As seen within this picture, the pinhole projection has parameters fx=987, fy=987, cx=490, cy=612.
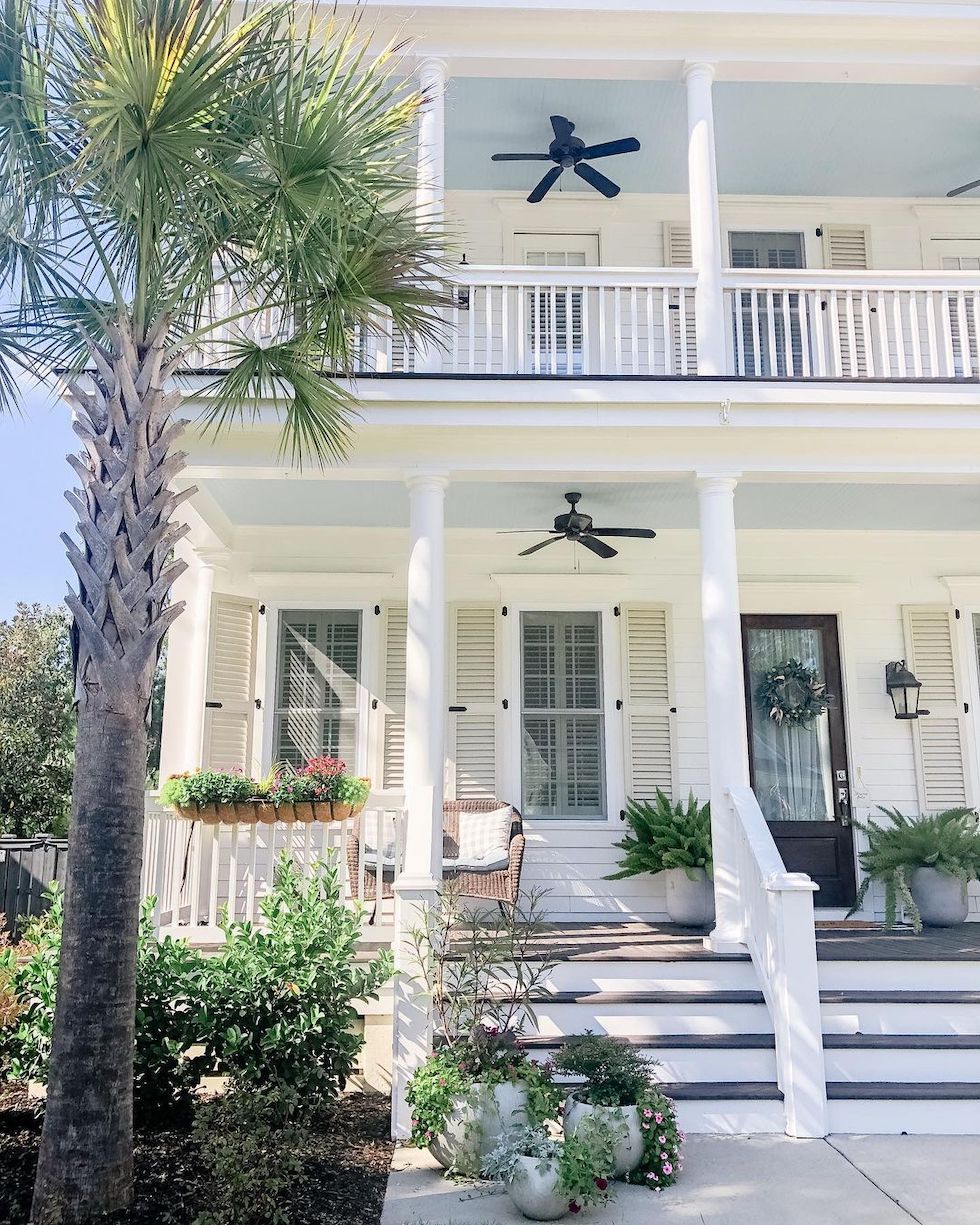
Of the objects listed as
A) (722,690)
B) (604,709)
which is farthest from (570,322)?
(604,709)

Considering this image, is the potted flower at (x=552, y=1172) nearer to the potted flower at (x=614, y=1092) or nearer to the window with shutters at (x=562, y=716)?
the potted flower at (x=614, y=1092)

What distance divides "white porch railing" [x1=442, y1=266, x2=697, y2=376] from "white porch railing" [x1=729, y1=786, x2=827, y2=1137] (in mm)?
2935

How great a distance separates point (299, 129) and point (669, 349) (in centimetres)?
269

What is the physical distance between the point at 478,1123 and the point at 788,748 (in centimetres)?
454

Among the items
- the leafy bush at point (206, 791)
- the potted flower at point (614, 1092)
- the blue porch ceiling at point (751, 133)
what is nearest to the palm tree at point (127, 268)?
the leafy bush at point (206, 791)

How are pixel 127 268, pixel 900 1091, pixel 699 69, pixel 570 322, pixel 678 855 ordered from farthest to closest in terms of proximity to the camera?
pixel 678 855
pixel 699 69
pixel 570 322
pixel 900 1091
pixel 127 268

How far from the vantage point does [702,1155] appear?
14.2 ft

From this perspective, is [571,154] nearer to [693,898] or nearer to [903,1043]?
[693,898]

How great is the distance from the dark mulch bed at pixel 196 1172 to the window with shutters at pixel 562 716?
3090 millimetres

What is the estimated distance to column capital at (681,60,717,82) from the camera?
639cm

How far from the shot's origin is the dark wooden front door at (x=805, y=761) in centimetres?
757

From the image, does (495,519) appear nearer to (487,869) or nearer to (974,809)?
(487,869)

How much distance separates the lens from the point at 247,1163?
354 cm

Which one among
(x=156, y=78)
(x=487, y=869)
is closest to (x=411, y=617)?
(x=487, y=869)
